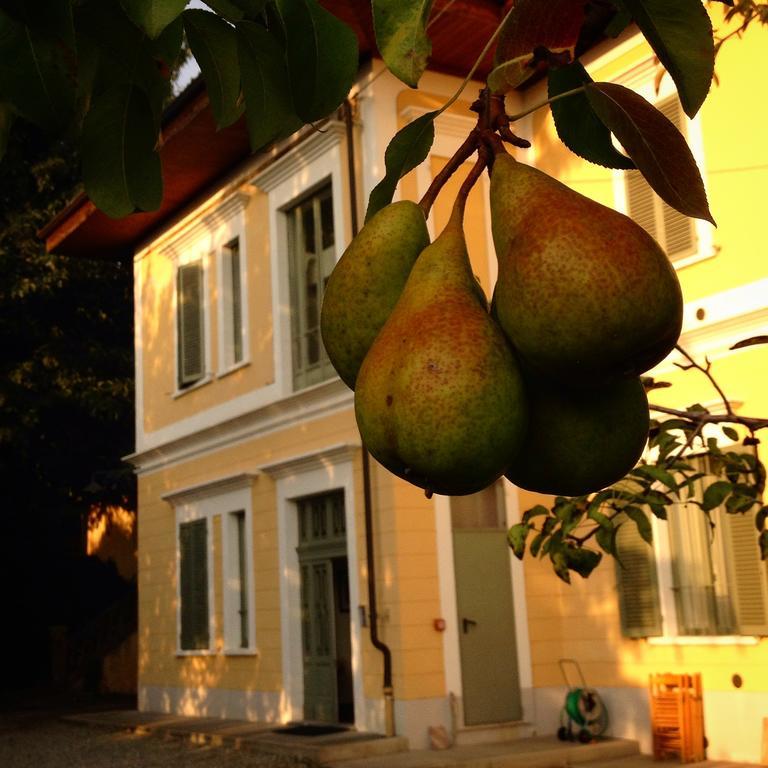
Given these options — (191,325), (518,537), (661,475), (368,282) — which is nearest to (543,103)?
(368,282)

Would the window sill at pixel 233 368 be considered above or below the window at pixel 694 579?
above

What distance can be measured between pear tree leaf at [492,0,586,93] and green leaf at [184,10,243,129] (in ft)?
2.23

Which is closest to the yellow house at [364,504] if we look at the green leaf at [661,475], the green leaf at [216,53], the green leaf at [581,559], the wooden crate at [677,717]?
the wooden crate at [677,717]

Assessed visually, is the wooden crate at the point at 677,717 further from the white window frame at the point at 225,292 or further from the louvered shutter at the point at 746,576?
the white window frame at the point at 225,292

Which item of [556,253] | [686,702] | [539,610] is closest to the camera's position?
[556,253]

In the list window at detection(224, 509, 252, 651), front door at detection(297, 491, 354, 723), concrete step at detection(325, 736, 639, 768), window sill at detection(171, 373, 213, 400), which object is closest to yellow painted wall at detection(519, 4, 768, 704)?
concrete step at detection(325, 736, 639, 768)

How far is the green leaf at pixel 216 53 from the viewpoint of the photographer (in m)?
1.73

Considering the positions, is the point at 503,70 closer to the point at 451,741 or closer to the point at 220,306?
the point at 451,741

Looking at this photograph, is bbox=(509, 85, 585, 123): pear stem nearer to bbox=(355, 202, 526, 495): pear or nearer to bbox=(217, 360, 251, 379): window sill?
bbox=(355, 202, 526, 495): pear

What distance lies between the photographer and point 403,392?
3.23ft

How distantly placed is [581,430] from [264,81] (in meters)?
0.87

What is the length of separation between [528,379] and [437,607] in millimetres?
12439

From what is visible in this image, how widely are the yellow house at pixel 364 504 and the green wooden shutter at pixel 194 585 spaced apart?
0.06 m

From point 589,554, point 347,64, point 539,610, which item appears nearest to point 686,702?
point 539,610
